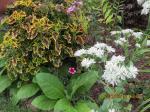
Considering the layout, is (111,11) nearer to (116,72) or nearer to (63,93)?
(63,93)

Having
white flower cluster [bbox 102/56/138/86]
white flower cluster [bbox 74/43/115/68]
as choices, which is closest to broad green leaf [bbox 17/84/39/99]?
white flower cluster [bbox 74/43/115/68]

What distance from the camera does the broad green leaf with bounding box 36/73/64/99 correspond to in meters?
5.02

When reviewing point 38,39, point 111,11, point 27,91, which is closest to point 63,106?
point 27,91

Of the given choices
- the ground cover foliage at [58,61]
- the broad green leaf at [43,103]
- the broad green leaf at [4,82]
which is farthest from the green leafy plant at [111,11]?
the broad green leaf at [43,103]

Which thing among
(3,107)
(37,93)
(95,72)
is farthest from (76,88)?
(3,107)

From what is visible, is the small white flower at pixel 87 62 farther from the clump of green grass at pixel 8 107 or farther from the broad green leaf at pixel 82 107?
the clump of green grass at pixel 8 107

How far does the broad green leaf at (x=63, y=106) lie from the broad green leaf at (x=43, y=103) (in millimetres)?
→ 171

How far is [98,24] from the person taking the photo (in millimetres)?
6938

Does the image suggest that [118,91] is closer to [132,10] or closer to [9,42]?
[9,42]

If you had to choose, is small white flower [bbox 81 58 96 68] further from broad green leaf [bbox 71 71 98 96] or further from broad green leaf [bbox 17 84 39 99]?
broad green leaf [bbox 17 84 39 99]

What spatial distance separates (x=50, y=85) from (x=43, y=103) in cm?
23

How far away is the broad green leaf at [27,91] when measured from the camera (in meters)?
5.29

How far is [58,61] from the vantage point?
5.42 metres

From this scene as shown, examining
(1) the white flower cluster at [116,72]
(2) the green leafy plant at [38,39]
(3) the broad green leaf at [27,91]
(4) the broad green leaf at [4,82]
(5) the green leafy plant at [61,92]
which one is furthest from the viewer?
(4) the broad green leaf at [4,82]
